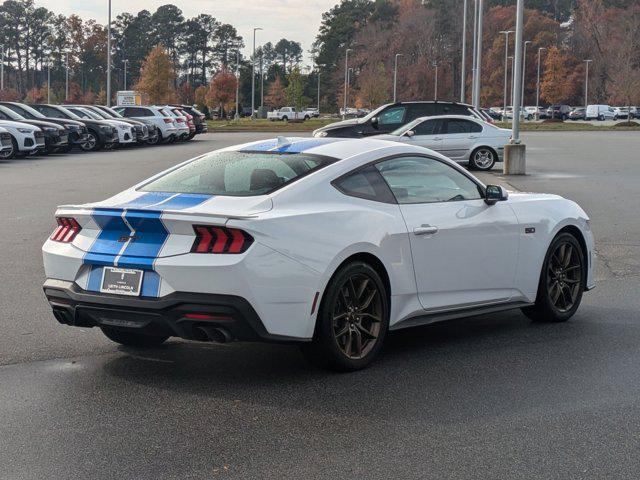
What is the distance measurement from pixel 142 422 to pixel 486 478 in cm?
187

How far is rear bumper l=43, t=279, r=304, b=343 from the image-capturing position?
Answer: 5805mm

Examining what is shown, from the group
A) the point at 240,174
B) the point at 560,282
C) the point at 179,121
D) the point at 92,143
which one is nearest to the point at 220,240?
A: the point at 240,174

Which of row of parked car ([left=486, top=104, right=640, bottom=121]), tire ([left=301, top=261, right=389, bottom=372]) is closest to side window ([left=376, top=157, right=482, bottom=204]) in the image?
tire ([left=301, top=261, right=389, bottom=372])

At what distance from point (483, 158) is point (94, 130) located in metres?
16.8

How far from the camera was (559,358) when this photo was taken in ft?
22.8

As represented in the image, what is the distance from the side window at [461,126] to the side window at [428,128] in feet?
0.90

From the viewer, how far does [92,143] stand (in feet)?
125

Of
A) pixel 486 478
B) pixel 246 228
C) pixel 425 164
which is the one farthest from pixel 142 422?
pixel 425 164

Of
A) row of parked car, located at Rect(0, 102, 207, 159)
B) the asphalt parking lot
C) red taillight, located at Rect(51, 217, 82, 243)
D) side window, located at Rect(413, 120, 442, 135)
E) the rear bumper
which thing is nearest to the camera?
the asphalt parking lot

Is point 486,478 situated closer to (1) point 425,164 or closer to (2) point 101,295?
Result: (2) point 101,295

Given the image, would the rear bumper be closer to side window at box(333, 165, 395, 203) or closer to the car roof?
side window at box(333, 165, 395, 203)

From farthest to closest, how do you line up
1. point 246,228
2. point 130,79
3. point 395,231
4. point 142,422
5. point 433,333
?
point 130,79 → point 433,333 → point 395,231 → point 246,228 → point 142,422

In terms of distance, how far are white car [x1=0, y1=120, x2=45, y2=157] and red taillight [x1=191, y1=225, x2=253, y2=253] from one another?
85.8 ft

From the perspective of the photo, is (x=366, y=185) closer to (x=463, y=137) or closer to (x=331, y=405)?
(x=331, y=405)
